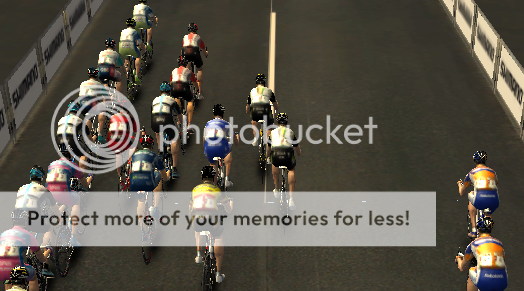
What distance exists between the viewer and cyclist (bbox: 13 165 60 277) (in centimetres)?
1080

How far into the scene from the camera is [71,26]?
22297 mm

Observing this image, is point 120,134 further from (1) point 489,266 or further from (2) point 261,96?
(1) point 489,266

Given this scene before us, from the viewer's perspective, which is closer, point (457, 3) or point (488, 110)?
point (488, 110)

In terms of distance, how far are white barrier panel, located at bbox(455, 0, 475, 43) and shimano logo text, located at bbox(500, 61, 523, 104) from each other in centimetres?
431

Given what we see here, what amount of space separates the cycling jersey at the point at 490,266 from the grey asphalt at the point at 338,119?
172 cm

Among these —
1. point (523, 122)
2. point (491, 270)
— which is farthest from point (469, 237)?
point (523, 122)

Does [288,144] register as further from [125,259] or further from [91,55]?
[91,55]

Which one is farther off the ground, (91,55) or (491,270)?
(91,55)

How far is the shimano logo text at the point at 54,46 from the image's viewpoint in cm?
1961

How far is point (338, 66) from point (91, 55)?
8.61 m

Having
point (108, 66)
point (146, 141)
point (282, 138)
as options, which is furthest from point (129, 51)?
point (282, 138)

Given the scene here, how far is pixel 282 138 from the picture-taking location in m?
13.0

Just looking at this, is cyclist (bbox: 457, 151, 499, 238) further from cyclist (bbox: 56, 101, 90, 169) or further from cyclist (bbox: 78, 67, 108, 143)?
cyclist (bbox: 78, 67, 108, 143)

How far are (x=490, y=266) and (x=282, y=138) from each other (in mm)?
4983
